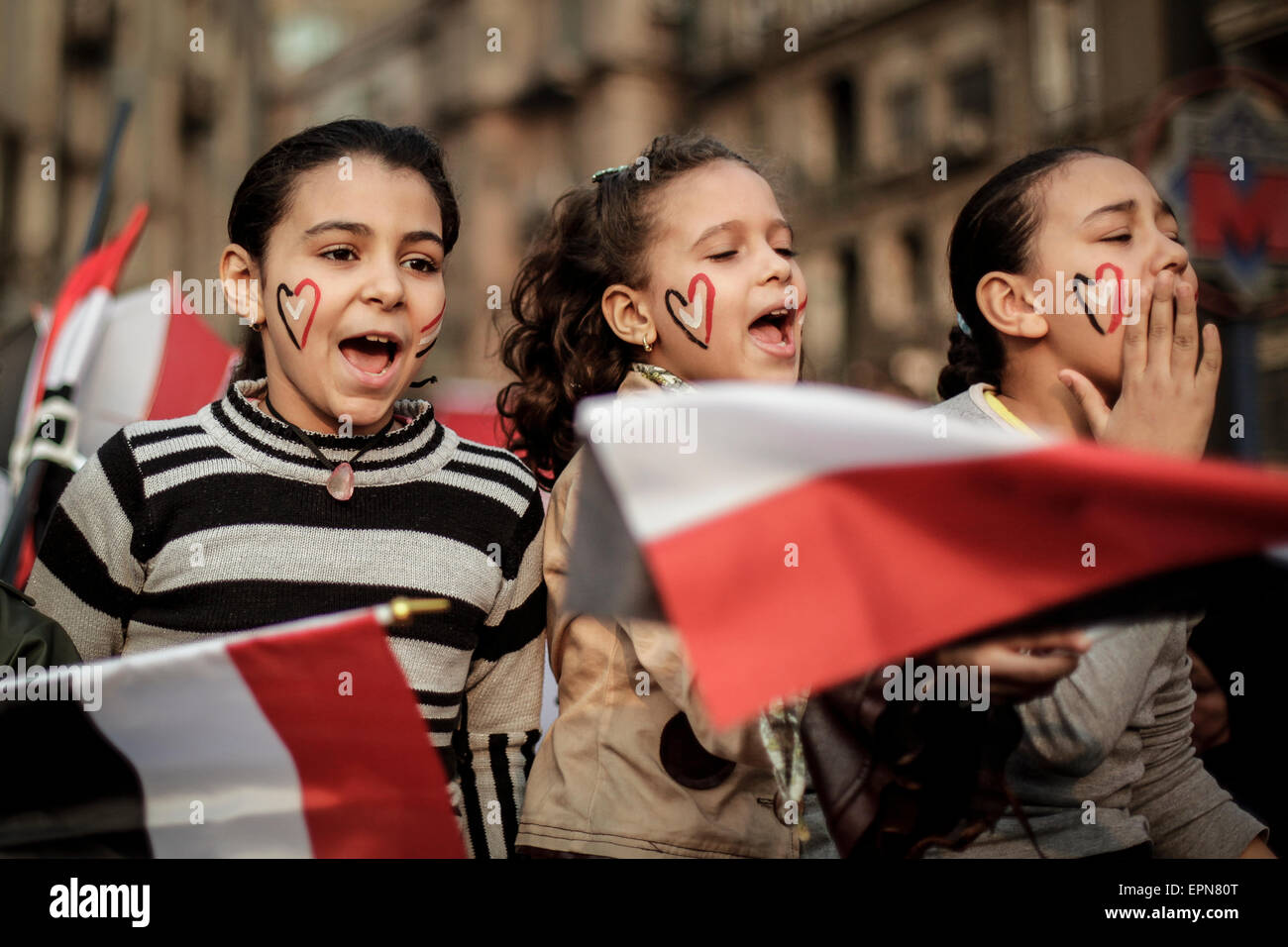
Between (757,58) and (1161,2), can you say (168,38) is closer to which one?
(757,58)

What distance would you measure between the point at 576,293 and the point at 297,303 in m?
0.72

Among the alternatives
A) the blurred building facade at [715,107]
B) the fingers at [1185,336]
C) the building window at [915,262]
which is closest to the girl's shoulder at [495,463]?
the fingers at [1185,336]

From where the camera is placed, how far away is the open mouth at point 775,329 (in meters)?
2.48

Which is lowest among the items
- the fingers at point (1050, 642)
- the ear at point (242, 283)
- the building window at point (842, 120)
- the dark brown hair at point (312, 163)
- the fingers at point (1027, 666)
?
the fingers at point (1027, 666)

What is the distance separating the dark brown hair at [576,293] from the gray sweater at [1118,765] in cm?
67

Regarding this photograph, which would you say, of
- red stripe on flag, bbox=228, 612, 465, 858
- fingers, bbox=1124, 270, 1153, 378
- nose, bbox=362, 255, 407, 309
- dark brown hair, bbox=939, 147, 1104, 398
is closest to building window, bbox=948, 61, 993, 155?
dark brown hair, bbox=939, 147, 1104, 398

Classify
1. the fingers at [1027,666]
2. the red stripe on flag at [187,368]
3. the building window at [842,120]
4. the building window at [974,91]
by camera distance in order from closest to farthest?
the fingers at [1027,666] < the red stripe on flag at [187,368] < the building window at [974,91] < the building window at [842,120]

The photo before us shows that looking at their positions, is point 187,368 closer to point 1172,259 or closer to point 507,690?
point 507,690

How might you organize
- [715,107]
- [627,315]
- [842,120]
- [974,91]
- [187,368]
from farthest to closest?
[715,107]
[842,120]
[974,91]
[187,368]
[627,315]

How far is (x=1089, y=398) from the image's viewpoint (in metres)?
2.21

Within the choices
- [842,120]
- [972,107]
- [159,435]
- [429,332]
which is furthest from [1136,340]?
[842,120]

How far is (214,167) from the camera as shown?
22375 millimetres

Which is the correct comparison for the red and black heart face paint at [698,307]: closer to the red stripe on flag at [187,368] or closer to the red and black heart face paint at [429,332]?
the red and black heart face paint at [429,332]
